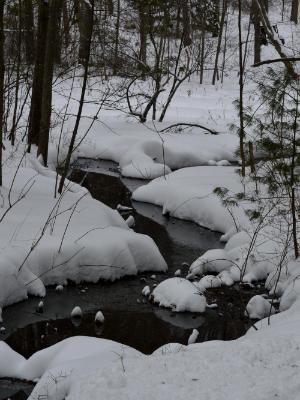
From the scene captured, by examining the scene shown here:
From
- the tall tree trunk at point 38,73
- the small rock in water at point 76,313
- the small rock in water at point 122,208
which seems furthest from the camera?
the tall tree trunk at point 38,73

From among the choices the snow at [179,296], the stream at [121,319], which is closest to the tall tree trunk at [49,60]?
the stream at [121,319]

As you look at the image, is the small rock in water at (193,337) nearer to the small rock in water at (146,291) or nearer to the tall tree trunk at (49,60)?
the small rock in water at (146,291)

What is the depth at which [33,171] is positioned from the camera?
33.6ft

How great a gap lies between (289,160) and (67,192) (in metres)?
3.74

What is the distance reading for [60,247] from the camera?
7.19 metres

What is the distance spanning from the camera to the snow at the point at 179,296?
6617mm

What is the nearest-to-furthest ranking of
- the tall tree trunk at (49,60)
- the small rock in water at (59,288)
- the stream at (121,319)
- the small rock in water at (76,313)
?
1. the stream at (121,319)
2. the small rock in water at (76,313)
3. the small rock in water at (59,288)
4. the tall tree trunk at (49,60)

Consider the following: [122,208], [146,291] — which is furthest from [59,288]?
[122,208]

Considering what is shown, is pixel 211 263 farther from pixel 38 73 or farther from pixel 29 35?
pixel 29 35

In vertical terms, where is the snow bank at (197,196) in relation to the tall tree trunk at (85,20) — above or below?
below

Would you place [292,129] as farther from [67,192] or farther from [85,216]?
[67,192]

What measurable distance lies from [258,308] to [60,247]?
8.19ft

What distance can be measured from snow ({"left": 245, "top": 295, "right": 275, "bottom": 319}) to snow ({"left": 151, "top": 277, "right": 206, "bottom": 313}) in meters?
0.52

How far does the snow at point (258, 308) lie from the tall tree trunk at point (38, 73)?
699 cm
